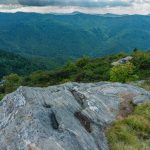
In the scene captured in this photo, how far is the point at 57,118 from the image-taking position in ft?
43.4

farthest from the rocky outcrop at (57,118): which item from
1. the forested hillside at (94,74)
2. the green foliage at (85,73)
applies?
the green foliage at (85,73)

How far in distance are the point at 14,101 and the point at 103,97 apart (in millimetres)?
6195

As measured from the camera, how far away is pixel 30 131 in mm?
11562

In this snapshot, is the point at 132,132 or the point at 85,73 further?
the point at 85,73

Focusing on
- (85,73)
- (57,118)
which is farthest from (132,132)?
(85,73)

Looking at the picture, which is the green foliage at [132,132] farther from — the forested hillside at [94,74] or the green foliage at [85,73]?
the green foliage at [85,73]

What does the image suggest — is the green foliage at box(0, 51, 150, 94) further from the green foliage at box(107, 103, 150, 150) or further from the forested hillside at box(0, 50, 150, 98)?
the green foliage at box(107, 103, 150, 150)

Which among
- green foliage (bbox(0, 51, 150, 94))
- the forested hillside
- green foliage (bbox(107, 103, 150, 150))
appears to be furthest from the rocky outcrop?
green foliage (bbox(0, 51, 150, 94))

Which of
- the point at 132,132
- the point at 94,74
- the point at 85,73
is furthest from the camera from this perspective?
the point at 85,73

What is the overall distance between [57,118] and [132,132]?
3.81 meters

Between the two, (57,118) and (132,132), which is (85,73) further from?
(57,118)

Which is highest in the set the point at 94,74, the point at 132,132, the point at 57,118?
the point at 57,118

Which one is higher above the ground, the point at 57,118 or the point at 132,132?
the point at 57,118

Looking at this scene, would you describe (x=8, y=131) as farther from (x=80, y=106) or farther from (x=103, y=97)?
(x=103, y=97)
